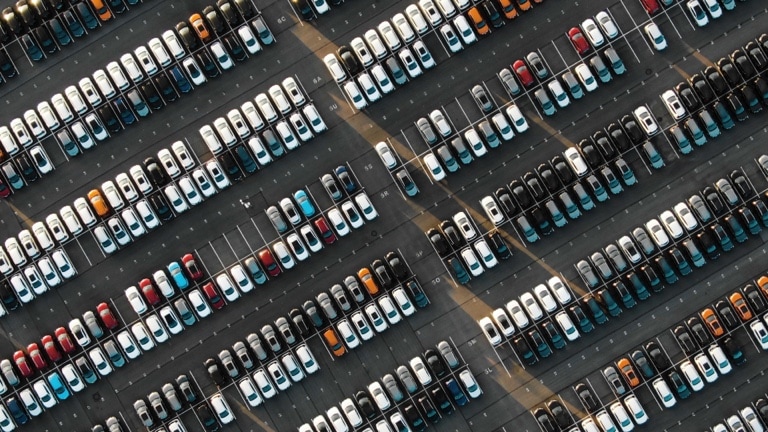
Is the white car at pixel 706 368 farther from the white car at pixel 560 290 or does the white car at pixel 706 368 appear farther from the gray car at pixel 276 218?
the gray car at pixel 276 218

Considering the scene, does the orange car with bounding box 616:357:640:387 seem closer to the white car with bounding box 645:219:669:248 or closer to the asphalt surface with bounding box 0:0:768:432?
the asphalt surface with bounding box 0:0:768:432

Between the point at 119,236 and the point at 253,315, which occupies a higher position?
the point at 119,236

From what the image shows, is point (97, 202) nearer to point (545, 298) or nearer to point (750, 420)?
point (545, 298)

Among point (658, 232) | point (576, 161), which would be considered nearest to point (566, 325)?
point (658, 232)

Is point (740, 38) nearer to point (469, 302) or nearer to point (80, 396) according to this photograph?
point (469, 302)

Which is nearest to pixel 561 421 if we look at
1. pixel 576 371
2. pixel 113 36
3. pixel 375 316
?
pixel 576 371
